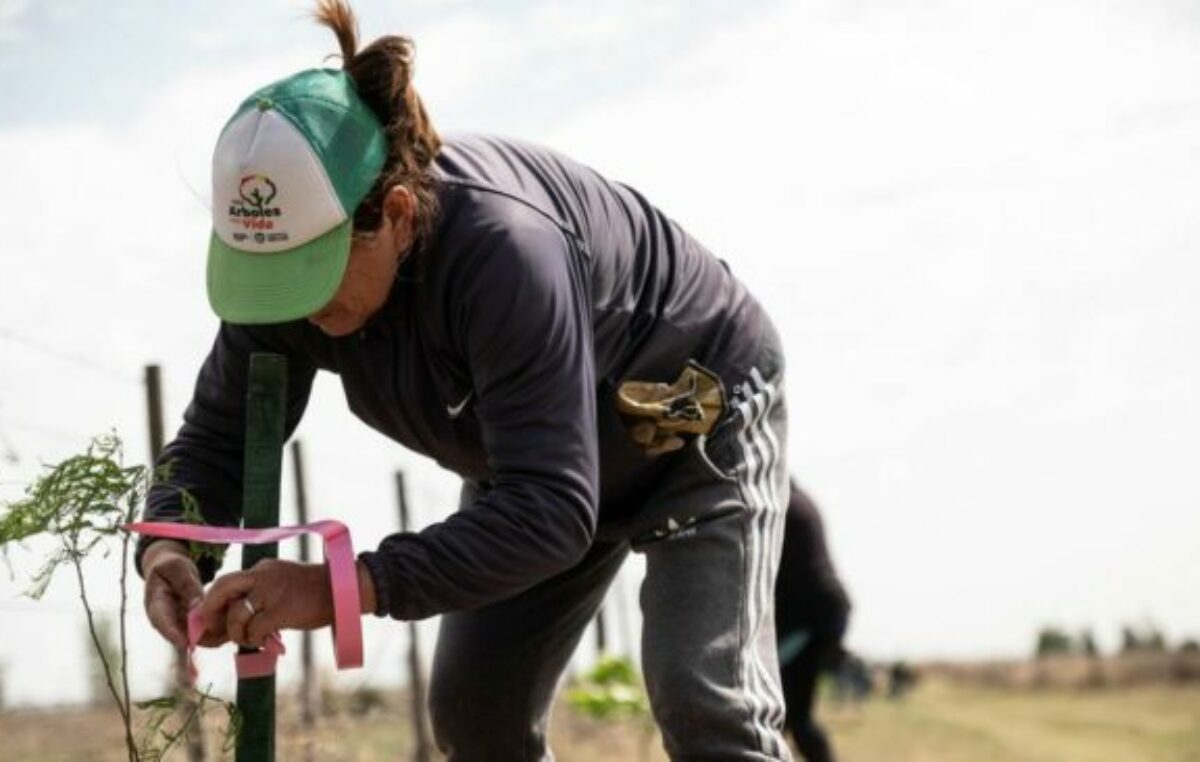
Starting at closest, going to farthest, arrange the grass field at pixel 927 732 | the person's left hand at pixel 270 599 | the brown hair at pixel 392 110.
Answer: the person's left hand at pixel 270 599, the brown hair at pixel 392 110, the grass field at pixel 927 732

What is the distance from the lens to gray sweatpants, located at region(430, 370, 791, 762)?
165 inches

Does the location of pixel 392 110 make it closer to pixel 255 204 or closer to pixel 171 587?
pixel 255 204

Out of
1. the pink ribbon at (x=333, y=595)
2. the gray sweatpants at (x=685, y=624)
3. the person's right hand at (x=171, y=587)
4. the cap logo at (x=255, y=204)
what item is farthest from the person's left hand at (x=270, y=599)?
the gray sweatpants at (x=685, y=624)

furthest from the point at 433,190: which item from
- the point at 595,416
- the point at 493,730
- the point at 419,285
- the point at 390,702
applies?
the point at 390,702

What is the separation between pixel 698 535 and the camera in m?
4.36

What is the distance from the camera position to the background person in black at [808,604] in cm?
908

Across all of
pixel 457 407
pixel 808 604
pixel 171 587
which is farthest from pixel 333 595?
pixel 808 604

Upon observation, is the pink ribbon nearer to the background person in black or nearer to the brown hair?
the brown hair

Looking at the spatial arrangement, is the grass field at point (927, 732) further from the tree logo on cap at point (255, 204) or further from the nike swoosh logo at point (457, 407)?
the tree logo on cap at point (255, 204)

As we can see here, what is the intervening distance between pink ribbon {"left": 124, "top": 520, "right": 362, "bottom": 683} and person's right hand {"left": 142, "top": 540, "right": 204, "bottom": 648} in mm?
75

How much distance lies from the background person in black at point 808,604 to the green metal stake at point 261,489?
507 centimetres

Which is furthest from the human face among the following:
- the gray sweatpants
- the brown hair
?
the gray sweatpants

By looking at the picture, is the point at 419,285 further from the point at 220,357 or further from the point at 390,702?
the point at 390,702

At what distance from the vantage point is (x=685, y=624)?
167 inches
